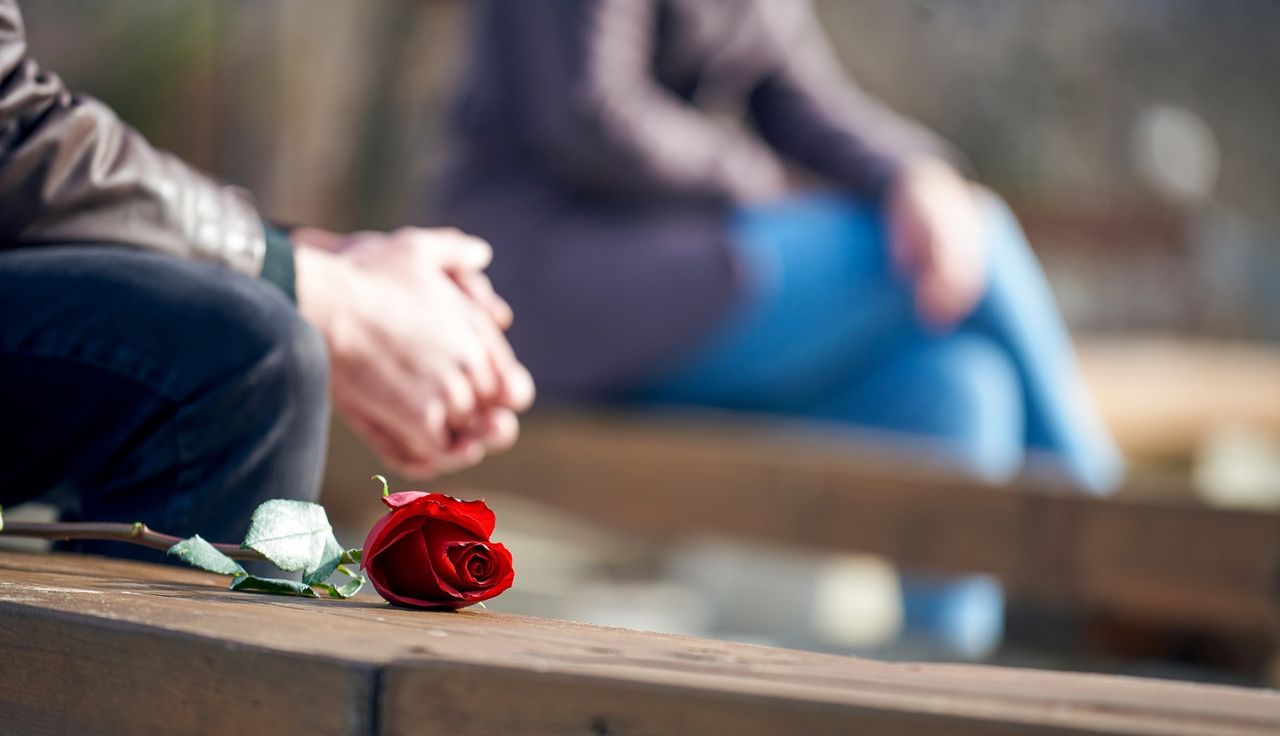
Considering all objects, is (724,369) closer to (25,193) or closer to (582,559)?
(25,193)

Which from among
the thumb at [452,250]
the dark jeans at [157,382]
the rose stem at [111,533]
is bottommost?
the rose stem at [111,533]

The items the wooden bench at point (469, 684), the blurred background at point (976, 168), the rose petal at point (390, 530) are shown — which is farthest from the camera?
the blurred background at point (976, 168)

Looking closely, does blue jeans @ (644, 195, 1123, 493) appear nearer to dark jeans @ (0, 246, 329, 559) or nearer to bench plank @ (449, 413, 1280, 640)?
bench plank @ (449, 413, 1280, 640)

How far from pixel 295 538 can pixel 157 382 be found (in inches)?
7.4

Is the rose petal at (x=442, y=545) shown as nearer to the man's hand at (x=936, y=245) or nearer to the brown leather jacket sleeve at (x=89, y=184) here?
the brown leather jacket sleeve at (x=89, y=184)

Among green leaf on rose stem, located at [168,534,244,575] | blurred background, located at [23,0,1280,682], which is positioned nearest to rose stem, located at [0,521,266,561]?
green leaf on rose stem, located at [168,534,244,575]

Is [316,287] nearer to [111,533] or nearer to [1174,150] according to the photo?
[111,533]

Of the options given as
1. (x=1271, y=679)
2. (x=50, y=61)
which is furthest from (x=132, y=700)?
(x=50, y=61)

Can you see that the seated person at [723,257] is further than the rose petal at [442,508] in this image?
Yes

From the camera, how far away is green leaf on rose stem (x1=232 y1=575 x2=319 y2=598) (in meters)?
0.87

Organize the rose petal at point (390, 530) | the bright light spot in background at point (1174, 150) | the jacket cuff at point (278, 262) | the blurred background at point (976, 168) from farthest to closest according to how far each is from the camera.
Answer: the bright light spot in background at point (1174, 150), the blurred background at point (976, 168), the jacket cuff at point (278, 262), the rose petal at point (390, 530)

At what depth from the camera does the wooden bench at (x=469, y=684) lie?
1.81 ft

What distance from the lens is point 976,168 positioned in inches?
416

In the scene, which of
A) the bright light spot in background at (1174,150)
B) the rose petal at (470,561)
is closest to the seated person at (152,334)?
the rose petal at (470,561)
